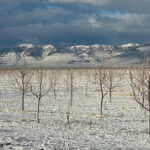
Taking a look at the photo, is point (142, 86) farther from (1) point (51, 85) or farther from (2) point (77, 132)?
(1) point (51, 85)

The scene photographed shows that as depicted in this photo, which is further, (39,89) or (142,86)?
(39,89)

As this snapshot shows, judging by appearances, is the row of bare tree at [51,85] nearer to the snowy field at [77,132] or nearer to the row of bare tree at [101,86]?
the row of bare tree at [101,86]

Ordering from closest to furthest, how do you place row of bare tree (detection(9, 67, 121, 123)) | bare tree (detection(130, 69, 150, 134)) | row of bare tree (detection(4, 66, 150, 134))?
bare tree (detection(130, 69, 150, 134)), row of bare tree (detection(4, 66, 150, 134)), row of bare tree (detection(9, 67, 121, 123))

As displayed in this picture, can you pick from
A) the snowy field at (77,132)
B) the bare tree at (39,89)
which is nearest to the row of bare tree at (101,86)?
the bare tree at (39,89)

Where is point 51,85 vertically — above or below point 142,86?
below

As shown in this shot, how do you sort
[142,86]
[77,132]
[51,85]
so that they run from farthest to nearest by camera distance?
[51,85]
[142,86]
[77,132]

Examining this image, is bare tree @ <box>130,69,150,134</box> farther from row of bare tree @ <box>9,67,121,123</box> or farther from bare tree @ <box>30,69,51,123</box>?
bare tree @ <box>30,69,51,123</box>

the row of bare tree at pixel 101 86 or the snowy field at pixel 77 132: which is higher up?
the row of bare tree at pixel 101 86

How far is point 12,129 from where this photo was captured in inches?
598

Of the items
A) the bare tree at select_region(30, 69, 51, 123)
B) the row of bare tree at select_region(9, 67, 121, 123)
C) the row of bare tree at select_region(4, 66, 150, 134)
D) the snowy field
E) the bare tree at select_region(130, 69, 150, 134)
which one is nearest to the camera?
the snowy field

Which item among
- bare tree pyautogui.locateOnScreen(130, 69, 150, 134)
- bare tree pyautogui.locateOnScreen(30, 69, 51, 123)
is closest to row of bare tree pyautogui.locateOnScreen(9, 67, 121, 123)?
bare tree pyautogui.locateOnScreen(30, 69, 51, 123)

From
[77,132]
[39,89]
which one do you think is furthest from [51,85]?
[39,89]

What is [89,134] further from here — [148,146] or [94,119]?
[94,119]

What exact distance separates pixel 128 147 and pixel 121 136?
95.4 inches
